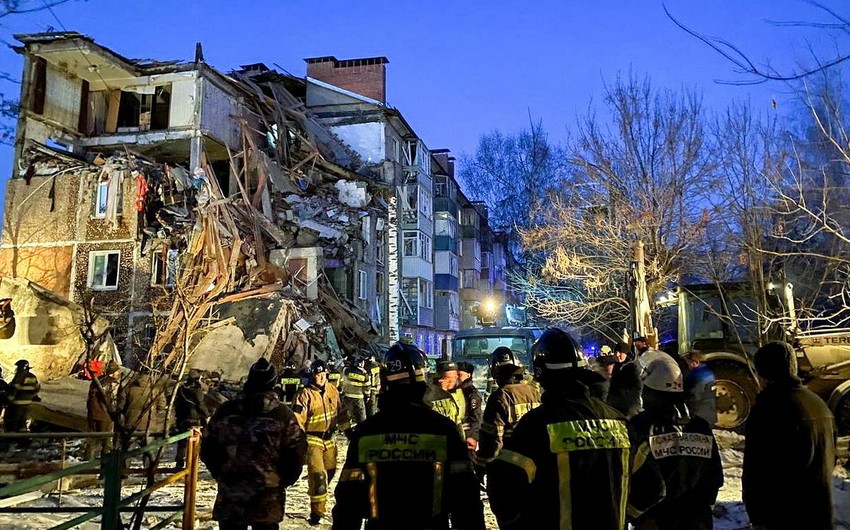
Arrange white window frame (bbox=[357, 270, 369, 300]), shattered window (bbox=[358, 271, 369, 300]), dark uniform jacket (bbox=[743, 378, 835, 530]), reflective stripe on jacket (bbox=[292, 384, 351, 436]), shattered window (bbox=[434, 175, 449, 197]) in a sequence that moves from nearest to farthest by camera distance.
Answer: dark uniform jacket (bbox=[743, 378, 835, 530]), reflective stripe on jacket (bbox=[292, 384, 351, 436]), white window frame (bbox=[357, 270, 369, 300]), shattered window (bbox=[358, 271, 369, 300]), shattered window (bbox=[434, 175, 449, 197])

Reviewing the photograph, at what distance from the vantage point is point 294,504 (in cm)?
784

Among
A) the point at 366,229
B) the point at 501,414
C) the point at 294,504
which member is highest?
the point at 366,229

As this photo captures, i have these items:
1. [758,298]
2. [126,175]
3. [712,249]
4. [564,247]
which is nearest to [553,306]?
[564,247]

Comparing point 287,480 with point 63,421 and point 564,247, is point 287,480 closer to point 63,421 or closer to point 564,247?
point 63,421

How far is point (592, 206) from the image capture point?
19844mm

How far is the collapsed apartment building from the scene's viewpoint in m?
20.4

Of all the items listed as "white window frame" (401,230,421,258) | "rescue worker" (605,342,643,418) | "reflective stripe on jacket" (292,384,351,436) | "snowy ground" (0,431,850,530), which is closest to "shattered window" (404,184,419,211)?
"white window frame" (401,230,421,258)

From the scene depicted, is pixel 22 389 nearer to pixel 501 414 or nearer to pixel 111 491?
pixel 111 491

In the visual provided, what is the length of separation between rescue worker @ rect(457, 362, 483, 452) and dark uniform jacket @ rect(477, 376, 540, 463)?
54.8 inches

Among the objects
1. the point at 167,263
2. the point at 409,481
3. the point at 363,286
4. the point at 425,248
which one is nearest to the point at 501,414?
the point at 409,481

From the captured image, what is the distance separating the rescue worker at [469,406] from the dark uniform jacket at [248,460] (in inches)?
110

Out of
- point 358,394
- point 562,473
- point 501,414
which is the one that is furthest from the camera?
point 358,394

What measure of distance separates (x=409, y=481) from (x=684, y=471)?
176 cm

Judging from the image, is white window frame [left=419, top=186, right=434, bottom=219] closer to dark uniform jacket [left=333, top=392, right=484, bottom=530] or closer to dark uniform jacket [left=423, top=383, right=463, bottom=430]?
dark uniform jacket [left=423, top=383, right=463, bottom=430]
